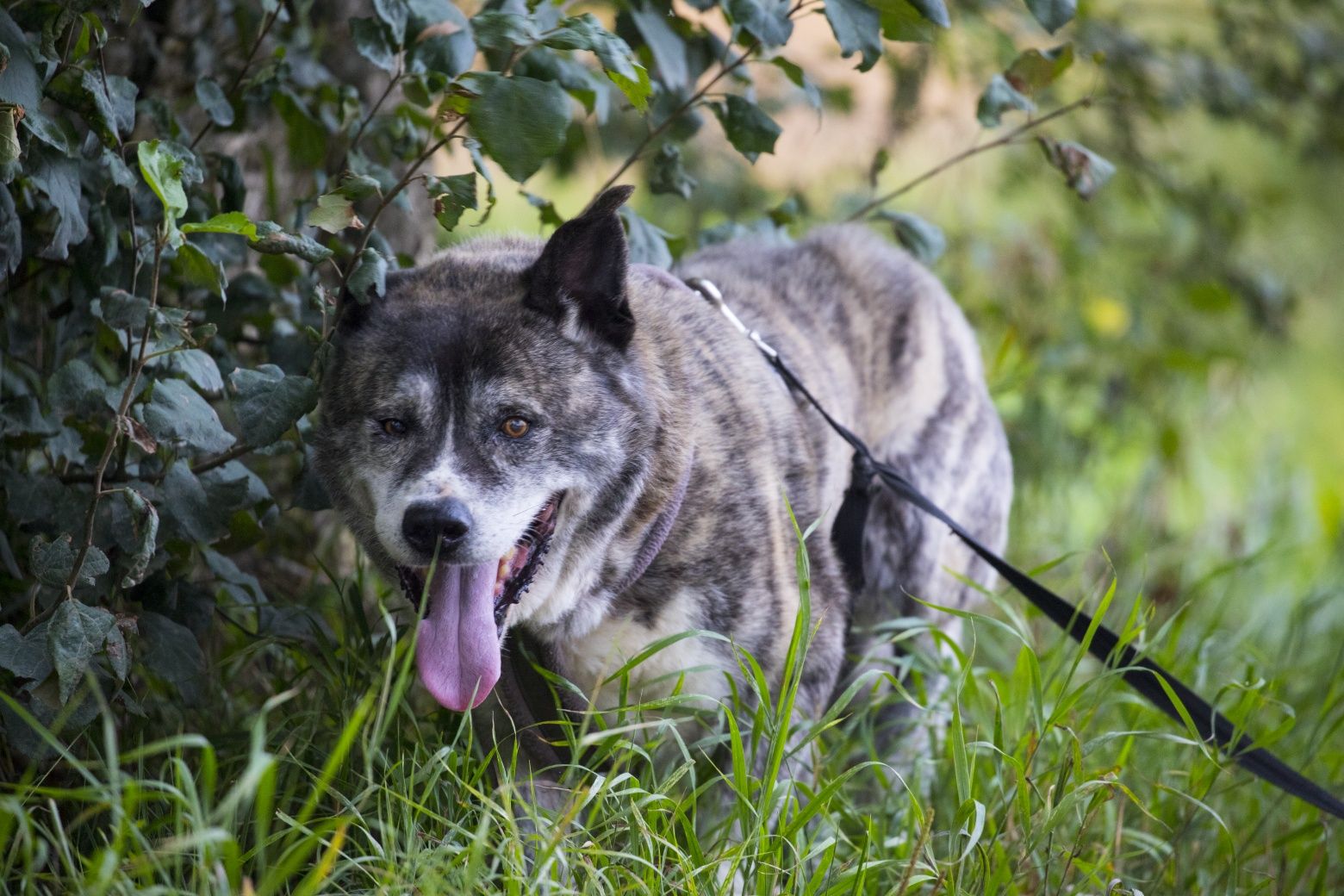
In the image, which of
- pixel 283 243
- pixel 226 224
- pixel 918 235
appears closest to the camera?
pixel 226 224

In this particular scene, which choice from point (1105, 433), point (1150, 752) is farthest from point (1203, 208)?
point (1150, 752)

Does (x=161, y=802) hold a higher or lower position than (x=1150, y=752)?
higher

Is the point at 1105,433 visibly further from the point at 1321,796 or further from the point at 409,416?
the point at 409,416

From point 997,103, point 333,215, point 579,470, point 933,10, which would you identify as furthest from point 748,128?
point 333,215

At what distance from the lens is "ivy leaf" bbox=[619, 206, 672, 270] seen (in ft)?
10.1

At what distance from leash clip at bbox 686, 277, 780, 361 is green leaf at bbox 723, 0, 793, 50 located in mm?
612

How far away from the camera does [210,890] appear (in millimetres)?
2029

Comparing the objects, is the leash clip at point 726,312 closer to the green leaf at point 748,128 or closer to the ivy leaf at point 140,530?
the green leaf at point 748,128

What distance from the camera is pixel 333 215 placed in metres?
Result: 2.29

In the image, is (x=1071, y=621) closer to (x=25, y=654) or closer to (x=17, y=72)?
(x=25, y=654)

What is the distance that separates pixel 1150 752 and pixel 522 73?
2342mm

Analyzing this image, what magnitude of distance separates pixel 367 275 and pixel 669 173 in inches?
35.7

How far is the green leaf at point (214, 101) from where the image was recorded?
2.61m

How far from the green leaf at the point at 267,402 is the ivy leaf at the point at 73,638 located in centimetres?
40
